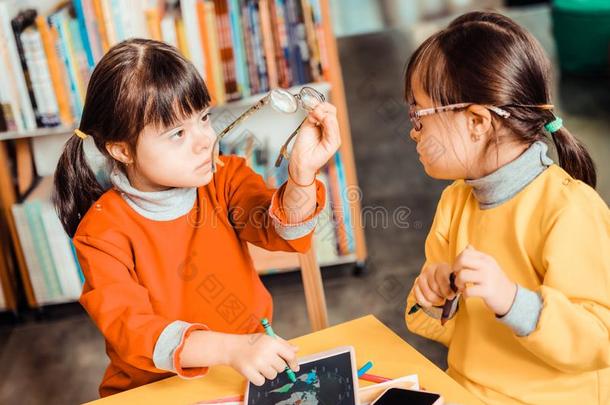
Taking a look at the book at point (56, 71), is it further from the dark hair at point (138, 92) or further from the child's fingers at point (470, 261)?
the child's fingers at point (470, 261)

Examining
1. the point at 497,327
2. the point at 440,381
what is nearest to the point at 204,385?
the point at 440,381

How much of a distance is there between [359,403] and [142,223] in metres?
0.54

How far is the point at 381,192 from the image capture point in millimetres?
3379

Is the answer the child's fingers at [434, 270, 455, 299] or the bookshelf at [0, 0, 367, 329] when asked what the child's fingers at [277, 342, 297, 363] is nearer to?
the child's fingers at [434, 270, 455, 299]

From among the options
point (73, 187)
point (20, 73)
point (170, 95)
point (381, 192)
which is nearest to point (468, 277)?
point (170, 95)

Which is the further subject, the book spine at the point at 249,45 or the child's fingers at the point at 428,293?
the book spine at the point at 249,45

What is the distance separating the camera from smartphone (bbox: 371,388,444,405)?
1027mm

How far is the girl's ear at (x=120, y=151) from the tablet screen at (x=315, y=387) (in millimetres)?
482

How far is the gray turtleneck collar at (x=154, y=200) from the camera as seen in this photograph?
1.37 metres

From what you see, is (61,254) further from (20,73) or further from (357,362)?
(357,362)

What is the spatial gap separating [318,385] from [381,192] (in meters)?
2.31

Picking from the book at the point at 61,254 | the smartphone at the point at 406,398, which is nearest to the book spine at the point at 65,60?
the book at the point at 61,254

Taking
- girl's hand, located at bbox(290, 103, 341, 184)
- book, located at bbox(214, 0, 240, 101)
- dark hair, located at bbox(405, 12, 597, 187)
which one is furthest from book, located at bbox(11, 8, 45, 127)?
dark hair, located at bbox(405, 12, 597, 187)

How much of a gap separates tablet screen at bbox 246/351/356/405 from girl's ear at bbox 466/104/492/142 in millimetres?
395
